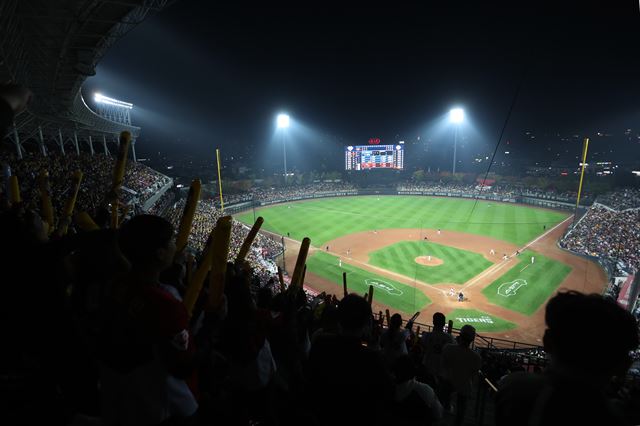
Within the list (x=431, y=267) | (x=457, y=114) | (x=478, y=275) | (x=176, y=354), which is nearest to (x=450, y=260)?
(x=431, y=267)

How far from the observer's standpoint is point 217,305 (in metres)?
2.19

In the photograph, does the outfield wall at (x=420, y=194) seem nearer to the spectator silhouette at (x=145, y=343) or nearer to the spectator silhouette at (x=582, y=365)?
the spectator silhouette at (x=145, y=343)

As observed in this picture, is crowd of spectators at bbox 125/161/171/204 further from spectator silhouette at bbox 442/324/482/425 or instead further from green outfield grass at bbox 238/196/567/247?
spectator silhouette at bbox 442/324/482/425

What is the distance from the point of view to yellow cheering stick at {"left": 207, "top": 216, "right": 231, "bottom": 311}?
82.6 inches

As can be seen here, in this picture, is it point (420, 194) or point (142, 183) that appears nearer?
point (142, 183)

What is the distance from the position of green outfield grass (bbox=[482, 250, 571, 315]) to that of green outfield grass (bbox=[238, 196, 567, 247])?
20.8ft

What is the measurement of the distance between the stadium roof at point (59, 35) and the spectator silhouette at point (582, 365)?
11843 mm

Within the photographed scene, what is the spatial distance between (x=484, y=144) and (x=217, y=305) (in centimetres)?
10652

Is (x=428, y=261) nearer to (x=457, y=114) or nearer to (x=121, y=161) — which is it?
(x=121, y=161)

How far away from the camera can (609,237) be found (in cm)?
2762

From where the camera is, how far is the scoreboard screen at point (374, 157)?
68.6m

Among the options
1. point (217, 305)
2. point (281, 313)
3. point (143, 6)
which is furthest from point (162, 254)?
point (143, 6)

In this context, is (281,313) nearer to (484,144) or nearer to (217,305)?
(217,305)

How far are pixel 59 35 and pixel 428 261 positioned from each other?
2631 cm
